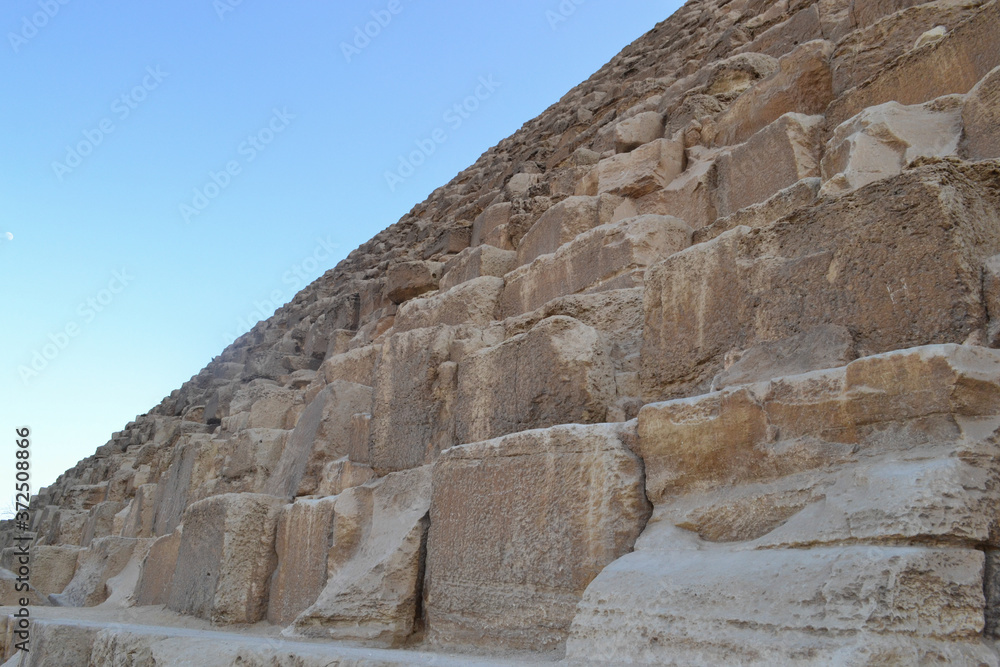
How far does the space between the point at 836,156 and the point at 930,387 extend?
1.56 meters

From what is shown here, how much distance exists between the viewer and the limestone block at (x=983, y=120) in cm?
271

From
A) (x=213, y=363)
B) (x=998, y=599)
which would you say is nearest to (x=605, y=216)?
(x=998, y=599)

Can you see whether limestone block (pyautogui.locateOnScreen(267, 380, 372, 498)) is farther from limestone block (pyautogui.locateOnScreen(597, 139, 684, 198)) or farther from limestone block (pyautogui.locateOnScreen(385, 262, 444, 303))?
limestone block (pyautogui.locateOnScreen(385, 262, 444, 303))

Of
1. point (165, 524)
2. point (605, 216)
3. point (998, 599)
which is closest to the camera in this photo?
point (998, 599)

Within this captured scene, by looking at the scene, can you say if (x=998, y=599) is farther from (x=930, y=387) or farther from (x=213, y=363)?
(x=213, y=363)

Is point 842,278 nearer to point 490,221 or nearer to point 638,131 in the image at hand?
point 638,131

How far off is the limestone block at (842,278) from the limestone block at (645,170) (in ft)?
6.59

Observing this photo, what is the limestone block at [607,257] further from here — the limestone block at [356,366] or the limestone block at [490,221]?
the limestone block at [490,221]

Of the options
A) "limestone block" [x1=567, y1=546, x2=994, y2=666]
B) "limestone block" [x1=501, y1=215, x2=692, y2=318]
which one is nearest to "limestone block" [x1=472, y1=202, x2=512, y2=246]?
"limestone block" [x1=501, y1=215, x2=692, y2=318]

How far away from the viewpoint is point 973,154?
2760 millimetres

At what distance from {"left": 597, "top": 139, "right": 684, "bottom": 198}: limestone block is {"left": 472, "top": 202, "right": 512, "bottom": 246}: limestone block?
1.86 metres

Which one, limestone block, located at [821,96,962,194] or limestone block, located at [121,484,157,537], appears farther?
limestone block, located at [121,484,157,537]

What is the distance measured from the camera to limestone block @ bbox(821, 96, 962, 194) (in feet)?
9.43

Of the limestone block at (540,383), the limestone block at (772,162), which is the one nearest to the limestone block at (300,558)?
the limestone block at (540,383)
